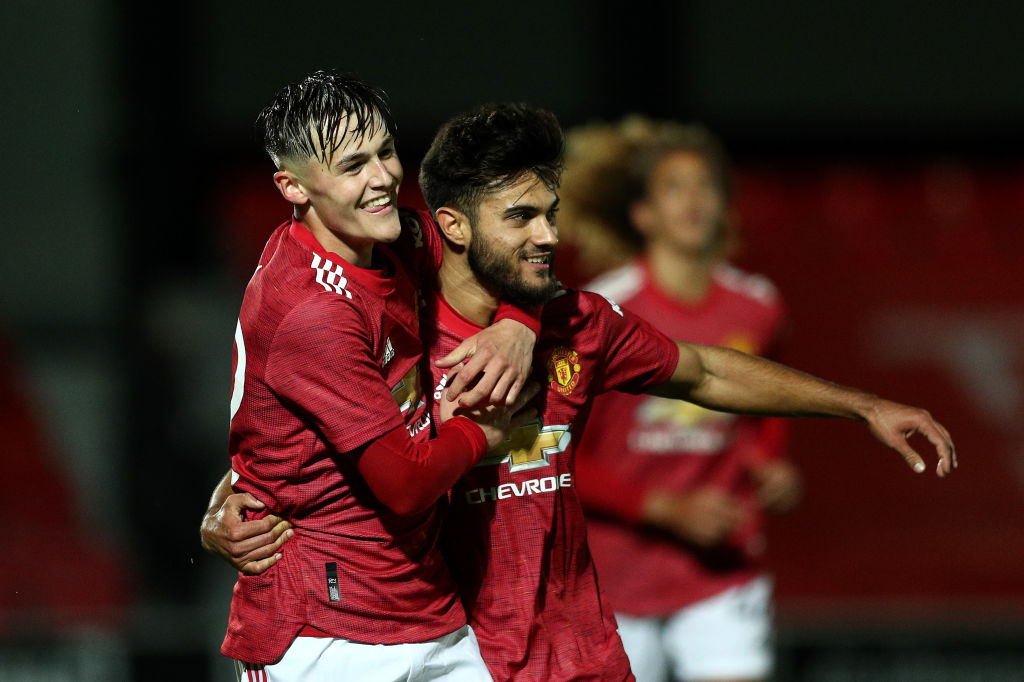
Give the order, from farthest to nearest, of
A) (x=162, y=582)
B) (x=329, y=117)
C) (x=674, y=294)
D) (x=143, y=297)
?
(x=143, y=297) < (x=162, y=582) < (x=674, y=294) < (x=329, y=117)

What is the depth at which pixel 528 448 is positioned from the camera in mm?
2518

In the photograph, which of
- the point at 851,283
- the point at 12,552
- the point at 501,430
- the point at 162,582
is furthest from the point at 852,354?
the point at 501,430

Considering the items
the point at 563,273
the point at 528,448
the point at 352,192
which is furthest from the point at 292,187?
the point at 563,273

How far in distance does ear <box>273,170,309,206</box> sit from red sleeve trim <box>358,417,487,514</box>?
1.43 ft

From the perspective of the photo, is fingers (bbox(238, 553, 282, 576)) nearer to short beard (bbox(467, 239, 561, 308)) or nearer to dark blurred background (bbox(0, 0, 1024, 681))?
short beard (bbox(467, 239, 561, 308))

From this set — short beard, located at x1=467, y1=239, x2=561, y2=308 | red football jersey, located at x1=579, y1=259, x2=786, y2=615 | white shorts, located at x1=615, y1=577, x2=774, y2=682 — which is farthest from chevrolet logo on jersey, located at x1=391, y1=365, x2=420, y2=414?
white shorts, located at x1=615, y1=577, x2=774, y2=682

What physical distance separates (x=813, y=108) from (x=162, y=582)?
174 inches

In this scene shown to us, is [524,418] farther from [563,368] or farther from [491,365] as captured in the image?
[491,365]

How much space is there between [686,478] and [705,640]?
17.6 inches

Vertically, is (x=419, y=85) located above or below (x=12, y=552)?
above

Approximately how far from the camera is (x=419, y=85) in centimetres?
790

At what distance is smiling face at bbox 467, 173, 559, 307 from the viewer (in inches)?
94.5

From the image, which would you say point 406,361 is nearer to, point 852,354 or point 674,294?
point 674,294

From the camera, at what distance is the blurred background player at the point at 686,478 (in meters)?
3.72
